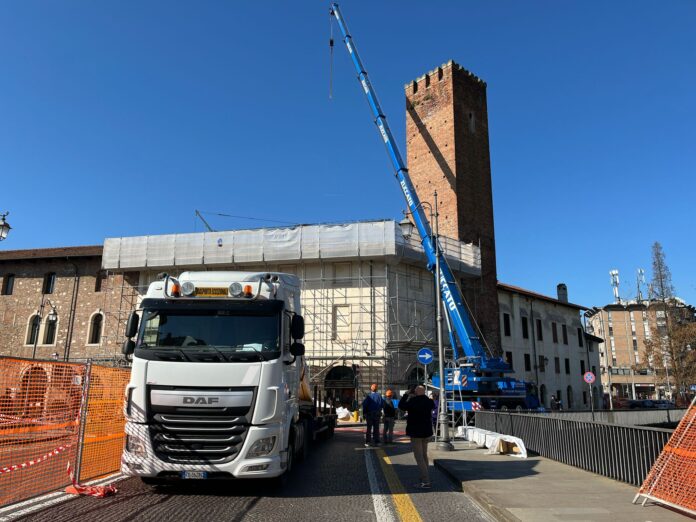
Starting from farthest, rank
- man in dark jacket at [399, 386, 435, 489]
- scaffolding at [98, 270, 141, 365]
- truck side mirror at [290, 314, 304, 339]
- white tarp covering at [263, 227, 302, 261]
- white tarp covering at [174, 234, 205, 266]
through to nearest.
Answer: scaffolding at [98, 270, 141, 365] < white tarp covering at [174, 234, 205, 266] < white tarp covering at [263, 227, 302, 261] < man in dark jacket at [399, 386, 435, 489] < truck side mirror at [290, 314, 304, 339]

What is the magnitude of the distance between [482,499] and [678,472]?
2312 millimetres

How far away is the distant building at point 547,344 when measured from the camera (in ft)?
143

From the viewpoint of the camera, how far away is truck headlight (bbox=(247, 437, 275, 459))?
22.8ft

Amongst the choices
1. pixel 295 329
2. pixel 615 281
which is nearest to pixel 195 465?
pixel 295 329

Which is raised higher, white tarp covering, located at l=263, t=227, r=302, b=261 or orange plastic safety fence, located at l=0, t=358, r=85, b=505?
white tarp covering, located at l=263, t=227, r=302, b=261

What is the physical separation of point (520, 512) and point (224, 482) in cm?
457

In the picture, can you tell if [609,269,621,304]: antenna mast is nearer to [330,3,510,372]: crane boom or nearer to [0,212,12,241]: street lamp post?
[330,3,510,372]: crane boom

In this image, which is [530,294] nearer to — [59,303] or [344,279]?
[344,279]

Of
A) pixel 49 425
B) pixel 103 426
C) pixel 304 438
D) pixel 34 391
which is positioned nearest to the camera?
pixel 34 391

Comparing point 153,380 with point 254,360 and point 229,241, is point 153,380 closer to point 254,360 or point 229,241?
point 254,360

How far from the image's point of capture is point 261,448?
7.00 meters

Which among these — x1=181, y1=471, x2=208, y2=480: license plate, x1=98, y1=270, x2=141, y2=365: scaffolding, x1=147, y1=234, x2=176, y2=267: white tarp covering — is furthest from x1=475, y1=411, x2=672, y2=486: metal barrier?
x1=98, y1=270, x2=141, y2=365: scaffolding

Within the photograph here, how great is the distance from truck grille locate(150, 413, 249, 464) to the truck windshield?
0.90 meters

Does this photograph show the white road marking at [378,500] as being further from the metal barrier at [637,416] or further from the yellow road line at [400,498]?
the metal barrier at [637,416]
